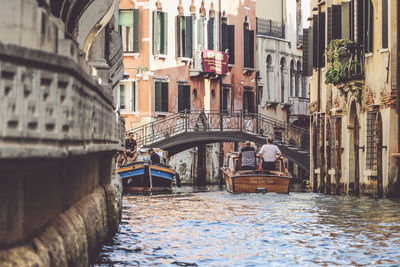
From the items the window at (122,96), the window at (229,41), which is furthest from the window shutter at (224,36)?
the window at (122,96)

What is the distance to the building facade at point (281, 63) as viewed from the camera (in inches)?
2242

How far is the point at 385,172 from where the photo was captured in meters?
25.8

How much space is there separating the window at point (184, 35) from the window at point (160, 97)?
1.98m

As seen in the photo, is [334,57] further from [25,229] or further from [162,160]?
[25,229]

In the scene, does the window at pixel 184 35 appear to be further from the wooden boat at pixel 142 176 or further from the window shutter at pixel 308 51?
the wooden boat at pixel 142 176

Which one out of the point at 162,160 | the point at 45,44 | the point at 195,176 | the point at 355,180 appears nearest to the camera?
the point at 45,44

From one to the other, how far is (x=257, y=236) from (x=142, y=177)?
21.2 metres

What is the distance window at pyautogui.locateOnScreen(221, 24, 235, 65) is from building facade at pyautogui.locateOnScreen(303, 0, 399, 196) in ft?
49.2

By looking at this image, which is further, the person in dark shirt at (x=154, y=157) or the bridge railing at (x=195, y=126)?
the bridge railing at (x=195, y=126)

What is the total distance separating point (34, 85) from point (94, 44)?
996cm

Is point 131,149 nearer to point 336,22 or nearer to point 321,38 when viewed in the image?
point 321,38

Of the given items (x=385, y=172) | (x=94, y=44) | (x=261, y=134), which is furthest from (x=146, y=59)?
(x=94, y=44)

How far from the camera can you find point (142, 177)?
34656 mm

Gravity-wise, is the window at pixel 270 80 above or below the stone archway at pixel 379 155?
above
